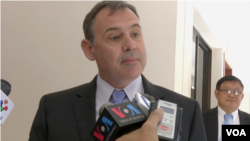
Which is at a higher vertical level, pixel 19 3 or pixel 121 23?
pixel 19 3

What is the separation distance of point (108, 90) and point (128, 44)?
26 centimetres

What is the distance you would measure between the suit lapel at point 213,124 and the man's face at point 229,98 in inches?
4.9

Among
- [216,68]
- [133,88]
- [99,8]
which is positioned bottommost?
[133,88]

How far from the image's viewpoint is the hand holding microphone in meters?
0.63

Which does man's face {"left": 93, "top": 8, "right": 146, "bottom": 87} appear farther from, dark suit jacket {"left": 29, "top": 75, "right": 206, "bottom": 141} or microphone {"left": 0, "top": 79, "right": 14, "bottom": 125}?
microphone {"left": 0, "top": 79, "right": 14, "bottom": 125}

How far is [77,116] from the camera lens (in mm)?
1360

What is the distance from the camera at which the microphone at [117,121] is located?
0.68 m

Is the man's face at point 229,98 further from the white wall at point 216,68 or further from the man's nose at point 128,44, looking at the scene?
the man's nose at point 128,44

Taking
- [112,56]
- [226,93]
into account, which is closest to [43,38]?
[112,56]

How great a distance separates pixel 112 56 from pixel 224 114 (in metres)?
2.35

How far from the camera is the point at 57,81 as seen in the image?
2.27 metres

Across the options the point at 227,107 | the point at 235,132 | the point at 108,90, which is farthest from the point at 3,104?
the point at 227,107

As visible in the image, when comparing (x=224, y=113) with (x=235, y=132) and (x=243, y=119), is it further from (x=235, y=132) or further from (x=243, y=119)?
(x=235, y=132)

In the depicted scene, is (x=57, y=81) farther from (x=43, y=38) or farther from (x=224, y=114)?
(x=224, y=114)
